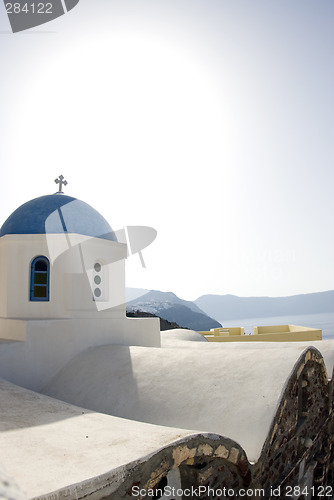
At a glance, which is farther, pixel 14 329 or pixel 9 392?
pixel 14 329

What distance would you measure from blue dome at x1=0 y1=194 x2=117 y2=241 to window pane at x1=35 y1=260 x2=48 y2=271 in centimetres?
63

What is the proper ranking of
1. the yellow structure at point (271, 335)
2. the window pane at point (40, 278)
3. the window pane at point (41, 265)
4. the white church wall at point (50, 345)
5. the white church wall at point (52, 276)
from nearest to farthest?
the white church wall at point (50, 345) → the white church wall at point (52, 276) → the window pane at point (41, 265) → the window pane at point (40, 278) → the yellow structure at point (271, 335)

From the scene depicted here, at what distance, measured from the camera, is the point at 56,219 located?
8.14 metres

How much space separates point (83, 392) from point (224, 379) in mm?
2445

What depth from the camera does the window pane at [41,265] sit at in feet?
26.3

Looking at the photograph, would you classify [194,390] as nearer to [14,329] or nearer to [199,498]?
[199,498]

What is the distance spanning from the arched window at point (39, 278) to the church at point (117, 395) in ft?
0.10

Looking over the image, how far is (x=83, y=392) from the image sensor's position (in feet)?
20.9

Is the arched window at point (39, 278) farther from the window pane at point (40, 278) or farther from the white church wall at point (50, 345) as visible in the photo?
the white church wall at point (50, 345)

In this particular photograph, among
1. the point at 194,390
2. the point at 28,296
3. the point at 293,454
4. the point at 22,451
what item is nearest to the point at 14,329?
the point at 28,296

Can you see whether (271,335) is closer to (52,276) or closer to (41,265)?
(52,276)

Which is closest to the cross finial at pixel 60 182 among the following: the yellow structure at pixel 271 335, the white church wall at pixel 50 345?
the white church wall at pixel 50 345

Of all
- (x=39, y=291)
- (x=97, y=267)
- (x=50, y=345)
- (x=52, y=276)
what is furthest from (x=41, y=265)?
(x=50, y=345)

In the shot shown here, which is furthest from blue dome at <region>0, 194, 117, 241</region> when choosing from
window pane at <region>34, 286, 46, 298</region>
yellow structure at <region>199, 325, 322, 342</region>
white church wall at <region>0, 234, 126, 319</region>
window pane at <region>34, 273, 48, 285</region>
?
yellow structure at <region>199, 325, 322, 342</region>
